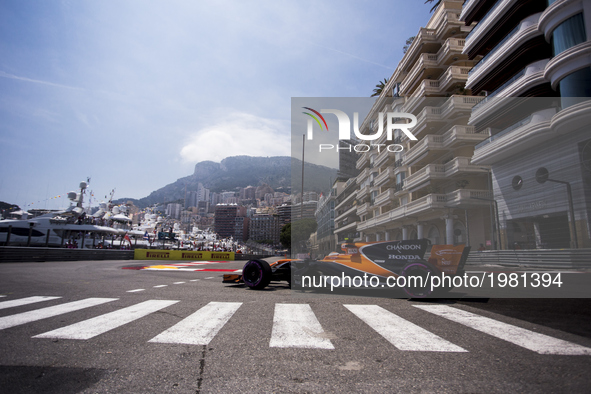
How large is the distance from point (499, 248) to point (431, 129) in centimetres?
559

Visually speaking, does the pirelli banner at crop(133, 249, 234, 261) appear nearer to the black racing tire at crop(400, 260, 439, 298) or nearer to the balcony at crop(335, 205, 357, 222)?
the balcony at crop(335, 205, 357, 222)

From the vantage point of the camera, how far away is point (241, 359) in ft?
9.08

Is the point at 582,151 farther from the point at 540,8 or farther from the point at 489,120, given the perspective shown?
the point at 540,8

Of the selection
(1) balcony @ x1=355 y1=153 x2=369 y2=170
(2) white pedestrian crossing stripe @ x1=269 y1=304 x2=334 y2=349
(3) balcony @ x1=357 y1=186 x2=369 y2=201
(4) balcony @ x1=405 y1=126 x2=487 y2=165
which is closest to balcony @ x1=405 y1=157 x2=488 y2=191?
(4) balcony @ x1=405 y1=126 x2=487 y2=165

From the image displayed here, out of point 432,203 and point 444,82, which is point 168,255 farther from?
point 444,82

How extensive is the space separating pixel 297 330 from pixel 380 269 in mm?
3760

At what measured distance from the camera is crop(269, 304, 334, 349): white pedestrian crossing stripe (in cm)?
326

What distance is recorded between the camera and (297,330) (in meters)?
3.83

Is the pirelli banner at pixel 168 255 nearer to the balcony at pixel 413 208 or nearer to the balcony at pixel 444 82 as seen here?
the balcony at pixel 413 208

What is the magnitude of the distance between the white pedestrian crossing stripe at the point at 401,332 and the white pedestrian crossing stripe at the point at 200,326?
6.54 feet

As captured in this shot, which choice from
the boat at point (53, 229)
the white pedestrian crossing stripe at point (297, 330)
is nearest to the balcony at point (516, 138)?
the white pedestrian crossing stripe at point (297, 330)

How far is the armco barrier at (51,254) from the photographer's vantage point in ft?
59.6

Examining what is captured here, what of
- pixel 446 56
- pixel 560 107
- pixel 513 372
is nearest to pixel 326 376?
pixel 513 372

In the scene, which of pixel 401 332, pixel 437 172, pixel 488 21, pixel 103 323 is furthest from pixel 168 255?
pixel 488 21
